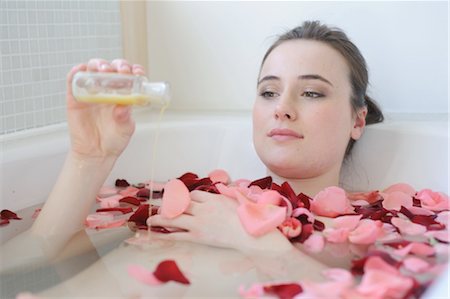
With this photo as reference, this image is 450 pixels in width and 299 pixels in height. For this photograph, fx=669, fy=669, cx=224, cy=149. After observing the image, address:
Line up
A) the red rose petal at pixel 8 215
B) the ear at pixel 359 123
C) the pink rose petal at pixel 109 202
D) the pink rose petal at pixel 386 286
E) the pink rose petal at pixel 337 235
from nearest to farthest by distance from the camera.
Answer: the pink rose petal at pixel 386 286 → the pink rose petal at pixel 337 235 → the red rose petal at pixel 8 215 → the pink rose petal at pixel 109 202 → the ear at pixel 359 123

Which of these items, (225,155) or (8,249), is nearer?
(8,249)

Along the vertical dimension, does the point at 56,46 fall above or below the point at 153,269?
above

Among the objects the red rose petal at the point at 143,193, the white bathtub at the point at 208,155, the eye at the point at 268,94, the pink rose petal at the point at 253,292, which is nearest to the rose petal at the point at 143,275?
the pink rose petal at the point at 253,292

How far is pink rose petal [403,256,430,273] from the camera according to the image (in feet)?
3.59

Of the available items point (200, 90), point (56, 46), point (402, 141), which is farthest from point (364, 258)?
point (200, 90)

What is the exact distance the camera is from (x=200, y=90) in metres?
2.50

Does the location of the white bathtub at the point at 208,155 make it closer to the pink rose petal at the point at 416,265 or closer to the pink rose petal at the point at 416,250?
the pink rose petal at the point at 416,250

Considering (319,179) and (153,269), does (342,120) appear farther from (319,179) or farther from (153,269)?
(153,269)

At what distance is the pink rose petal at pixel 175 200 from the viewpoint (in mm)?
1398

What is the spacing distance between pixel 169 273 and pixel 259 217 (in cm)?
28

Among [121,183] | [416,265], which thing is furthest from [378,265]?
[121,183]

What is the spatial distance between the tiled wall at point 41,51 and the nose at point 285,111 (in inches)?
29.5

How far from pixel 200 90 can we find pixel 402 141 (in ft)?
2.76

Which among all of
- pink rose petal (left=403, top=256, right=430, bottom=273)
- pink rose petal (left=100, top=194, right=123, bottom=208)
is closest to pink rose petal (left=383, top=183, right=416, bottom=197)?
pink rose petal (left=403, top=256, right=430, bottom=273)
